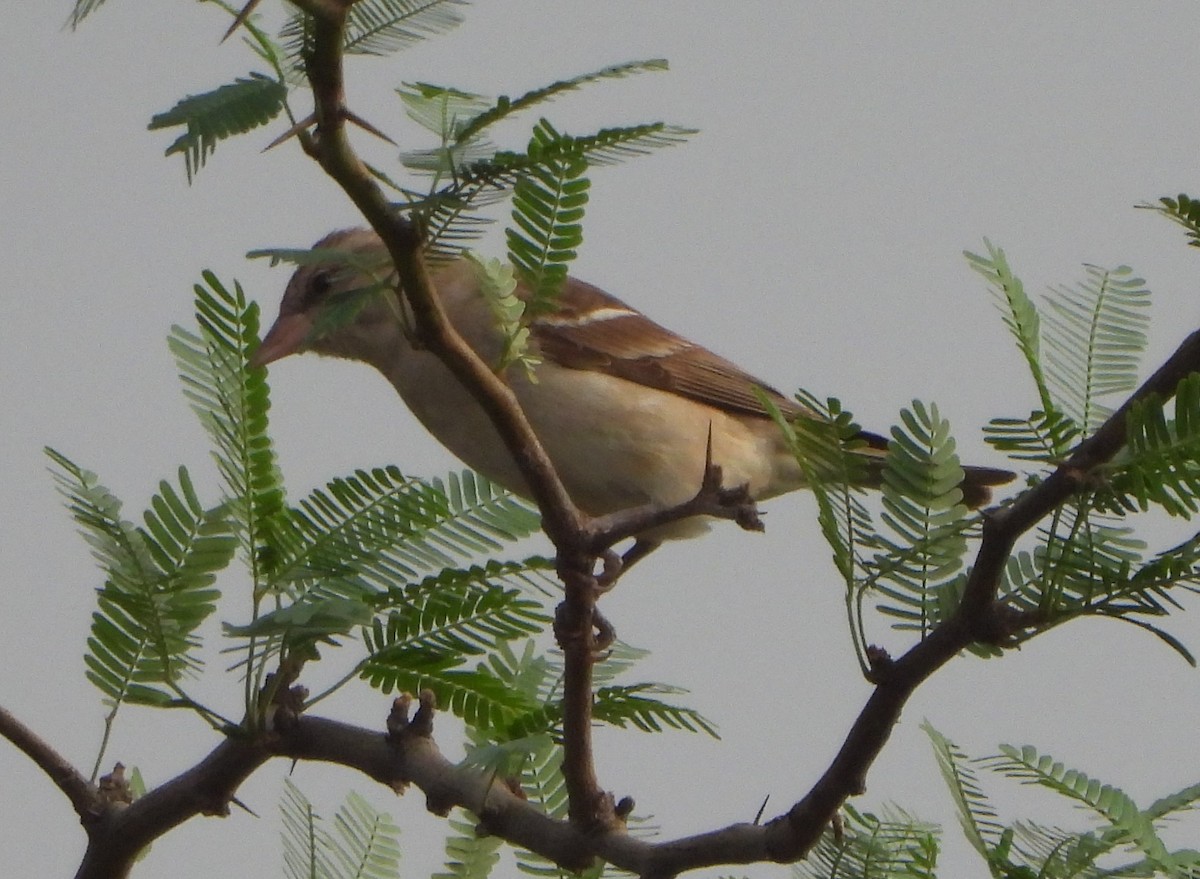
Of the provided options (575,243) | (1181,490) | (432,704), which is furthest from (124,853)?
(1181,490)

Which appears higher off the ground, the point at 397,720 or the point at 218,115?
the point at 218,115

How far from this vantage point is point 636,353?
6527 millimetres

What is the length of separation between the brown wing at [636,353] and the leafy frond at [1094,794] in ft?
10.8

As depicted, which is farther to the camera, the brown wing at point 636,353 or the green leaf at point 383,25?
the brown wing at point 636,353

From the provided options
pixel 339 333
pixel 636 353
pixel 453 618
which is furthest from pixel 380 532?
pixel 636 353

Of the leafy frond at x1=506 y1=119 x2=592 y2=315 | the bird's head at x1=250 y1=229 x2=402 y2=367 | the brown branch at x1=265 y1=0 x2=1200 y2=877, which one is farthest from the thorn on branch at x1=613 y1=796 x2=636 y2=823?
the bird's head at x1=250 y1=229 x2=402 y2=367

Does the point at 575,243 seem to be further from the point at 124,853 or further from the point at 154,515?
the point at 124,853

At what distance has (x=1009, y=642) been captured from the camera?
8.58 ft

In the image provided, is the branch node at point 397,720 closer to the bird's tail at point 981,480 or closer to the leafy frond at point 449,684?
the leafy frond at point 449,684

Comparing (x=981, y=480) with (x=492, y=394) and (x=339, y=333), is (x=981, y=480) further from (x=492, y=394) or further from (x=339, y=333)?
(x=492, y=394)

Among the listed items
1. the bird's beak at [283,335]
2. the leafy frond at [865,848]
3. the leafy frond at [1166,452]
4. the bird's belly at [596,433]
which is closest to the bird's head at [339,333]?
the bird's beak at [283,335]

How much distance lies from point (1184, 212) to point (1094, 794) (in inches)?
40.4

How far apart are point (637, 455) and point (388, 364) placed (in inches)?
38.3

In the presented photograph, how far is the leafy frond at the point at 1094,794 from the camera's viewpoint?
8.91 ft
